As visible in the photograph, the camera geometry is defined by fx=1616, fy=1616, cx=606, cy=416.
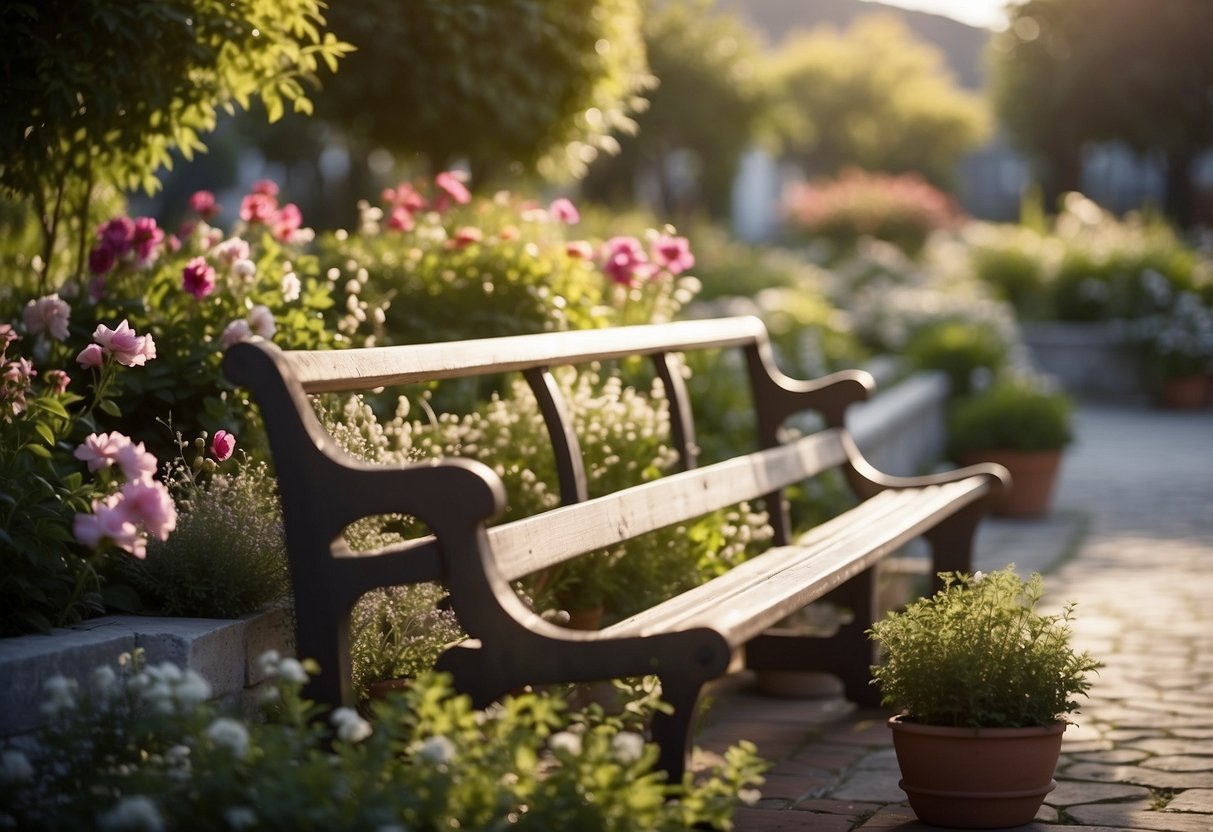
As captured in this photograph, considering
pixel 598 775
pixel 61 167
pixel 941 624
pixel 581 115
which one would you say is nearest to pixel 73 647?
pixel 598 775

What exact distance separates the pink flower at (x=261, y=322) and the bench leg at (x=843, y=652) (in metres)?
1.83

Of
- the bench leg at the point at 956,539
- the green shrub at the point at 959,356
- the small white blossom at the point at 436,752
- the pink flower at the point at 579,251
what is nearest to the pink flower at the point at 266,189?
the pink flower at the point at 579,251

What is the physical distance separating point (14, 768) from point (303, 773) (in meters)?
0.50

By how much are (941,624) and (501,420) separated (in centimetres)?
166

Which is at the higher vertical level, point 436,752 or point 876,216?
point 876,216

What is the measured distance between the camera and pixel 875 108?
150ft

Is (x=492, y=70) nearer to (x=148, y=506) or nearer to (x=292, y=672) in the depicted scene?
(x=148, y=506)

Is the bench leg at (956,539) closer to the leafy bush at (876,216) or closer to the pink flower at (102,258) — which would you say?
the pink flower at (102,258)

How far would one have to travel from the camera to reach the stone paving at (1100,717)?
387cm

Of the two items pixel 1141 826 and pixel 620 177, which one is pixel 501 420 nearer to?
pixel 1141 826

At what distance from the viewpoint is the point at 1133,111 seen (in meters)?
29.2

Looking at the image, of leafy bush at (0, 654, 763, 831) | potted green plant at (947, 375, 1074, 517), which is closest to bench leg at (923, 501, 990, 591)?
leafy bush at (0, 654, 763, 831)

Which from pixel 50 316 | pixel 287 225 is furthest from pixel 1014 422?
pixel 50 316

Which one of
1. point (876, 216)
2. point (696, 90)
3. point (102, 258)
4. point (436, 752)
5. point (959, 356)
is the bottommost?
point (436, 752)
